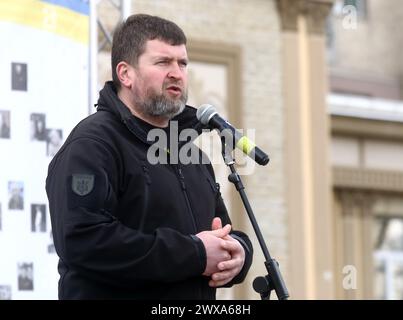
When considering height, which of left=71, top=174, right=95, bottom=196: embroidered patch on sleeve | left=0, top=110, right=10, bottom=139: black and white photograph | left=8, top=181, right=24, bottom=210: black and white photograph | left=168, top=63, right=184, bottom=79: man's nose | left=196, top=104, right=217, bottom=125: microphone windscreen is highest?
left=0, top=110, right=10, bottom=139: black and white photograph

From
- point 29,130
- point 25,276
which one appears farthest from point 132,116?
point 25,276

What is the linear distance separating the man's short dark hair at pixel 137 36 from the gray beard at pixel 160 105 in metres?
0.14

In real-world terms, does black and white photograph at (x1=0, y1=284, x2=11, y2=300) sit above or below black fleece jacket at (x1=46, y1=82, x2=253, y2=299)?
below

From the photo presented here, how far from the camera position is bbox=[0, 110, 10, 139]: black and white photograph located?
513 centimetres

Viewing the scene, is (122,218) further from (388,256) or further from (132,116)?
(388,256)

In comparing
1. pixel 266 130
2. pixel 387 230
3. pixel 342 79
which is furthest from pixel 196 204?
pixel 342 79

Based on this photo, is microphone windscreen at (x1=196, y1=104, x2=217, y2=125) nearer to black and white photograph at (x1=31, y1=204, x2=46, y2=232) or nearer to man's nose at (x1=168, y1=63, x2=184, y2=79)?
man's nose at (x1=168, y1=63, x2=184, y2=79)

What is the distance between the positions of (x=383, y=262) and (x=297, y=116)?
637 centimetres

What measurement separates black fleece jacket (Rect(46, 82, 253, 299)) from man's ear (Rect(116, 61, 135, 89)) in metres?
0.07

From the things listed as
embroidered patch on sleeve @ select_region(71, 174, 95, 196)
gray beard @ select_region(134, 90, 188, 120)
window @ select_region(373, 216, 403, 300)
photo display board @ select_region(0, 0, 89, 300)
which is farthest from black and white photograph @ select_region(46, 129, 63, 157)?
window @ select_region(373, 216, 403, 300)

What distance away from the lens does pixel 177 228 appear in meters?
3.43

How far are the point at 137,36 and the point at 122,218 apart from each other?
2.13 feet

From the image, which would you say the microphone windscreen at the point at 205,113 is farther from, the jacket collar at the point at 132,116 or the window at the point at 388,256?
the window at the point at 388,256

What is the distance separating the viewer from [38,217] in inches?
203
